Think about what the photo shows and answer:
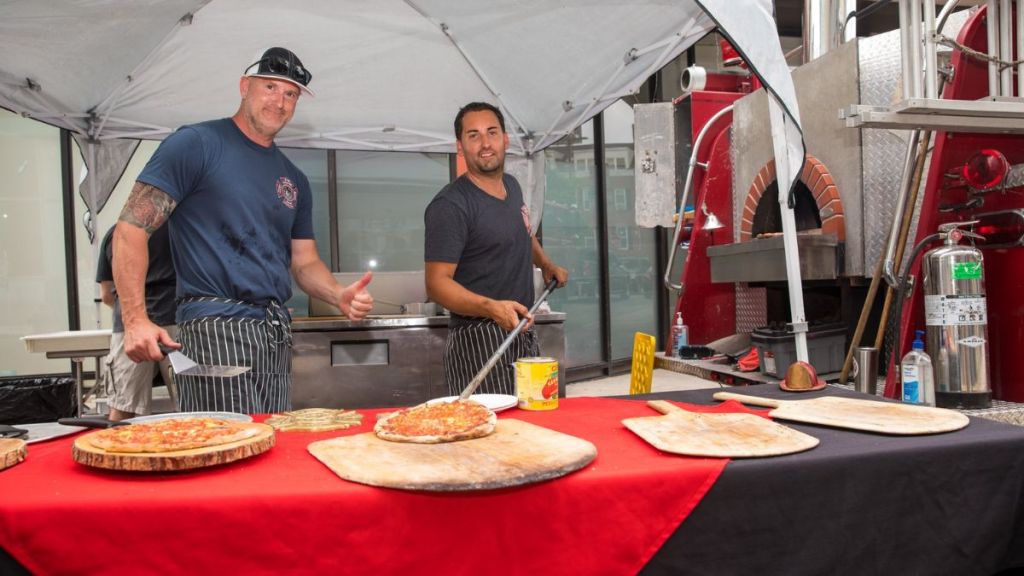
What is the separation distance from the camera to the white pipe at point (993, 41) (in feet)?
8.72

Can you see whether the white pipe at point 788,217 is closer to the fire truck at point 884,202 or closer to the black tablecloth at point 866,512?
the fire truck at point 884,202

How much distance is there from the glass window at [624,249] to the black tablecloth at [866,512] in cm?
729

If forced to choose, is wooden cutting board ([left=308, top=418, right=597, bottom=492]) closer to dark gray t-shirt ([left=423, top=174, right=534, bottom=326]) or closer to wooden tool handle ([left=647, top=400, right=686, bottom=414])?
wooden tool handle ([left=647, top=400, right=686, bottom=414])

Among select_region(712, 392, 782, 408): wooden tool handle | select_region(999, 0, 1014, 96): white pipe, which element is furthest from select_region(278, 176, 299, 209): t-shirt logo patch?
select_region(999, 0, 1014, 96): white pipe

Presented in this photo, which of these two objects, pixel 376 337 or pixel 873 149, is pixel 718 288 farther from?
pixel 376 337

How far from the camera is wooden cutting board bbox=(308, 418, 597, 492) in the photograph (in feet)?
3.56

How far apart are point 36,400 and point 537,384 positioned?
4.69m

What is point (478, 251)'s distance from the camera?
2756mm

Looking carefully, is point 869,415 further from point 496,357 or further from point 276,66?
point 276,66

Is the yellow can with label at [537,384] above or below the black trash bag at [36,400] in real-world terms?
above

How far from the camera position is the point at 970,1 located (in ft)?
22.4

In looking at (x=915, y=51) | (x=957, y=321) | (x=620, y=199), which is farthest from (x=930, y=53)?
(x=620, y=199)

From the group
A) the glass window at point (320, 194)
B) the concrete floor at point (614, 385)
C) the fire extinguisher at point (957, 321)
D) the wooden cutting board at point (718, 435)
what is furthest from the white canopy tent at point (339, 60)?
the concrete floor at point (614, 385)

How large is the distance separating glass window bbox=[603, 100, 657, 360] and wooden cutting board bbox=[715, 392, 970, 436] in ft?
22.8
